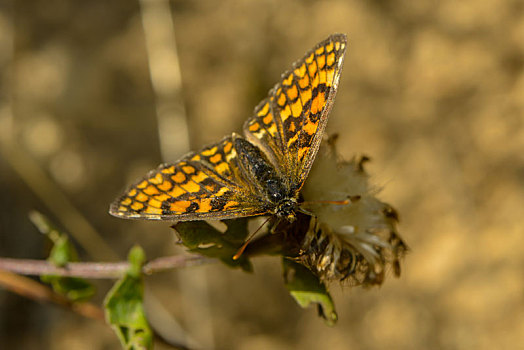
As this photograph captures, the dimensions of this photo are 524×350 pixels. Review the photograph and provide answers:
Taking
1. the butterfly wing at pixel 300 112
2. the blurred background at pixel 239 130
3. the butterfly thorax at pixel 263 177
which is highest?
the butterfly wing at pixel 300 112

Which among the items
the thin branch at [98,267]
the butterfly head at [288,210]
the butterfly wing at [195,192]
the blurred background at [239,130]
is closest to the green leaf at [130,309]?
the thin branch at [98,267]

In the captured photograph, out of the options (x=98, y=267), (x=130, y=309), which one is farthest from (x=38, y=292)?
(x=130, y=309)

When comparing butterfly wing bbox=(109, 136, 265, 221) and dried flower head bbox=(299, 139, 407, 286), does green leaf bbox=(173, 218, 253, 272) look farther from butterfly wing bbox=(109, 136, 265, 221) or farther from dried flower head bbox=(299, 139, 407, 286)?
dried flower head bbox=(299, 139, 407, 286)

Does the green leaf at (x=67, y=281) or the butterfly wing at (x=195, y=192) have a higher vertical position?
the butterfly wing at (x=195, y=192)

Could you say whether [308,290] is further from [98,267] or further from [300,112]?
[98,267]

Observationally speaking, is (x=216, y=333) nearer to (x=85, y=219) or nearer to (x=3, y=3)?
(x=85, y=219)

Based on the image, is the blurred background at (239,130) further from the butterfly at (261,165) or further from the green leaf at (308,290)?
the green leaf at (308,290)
